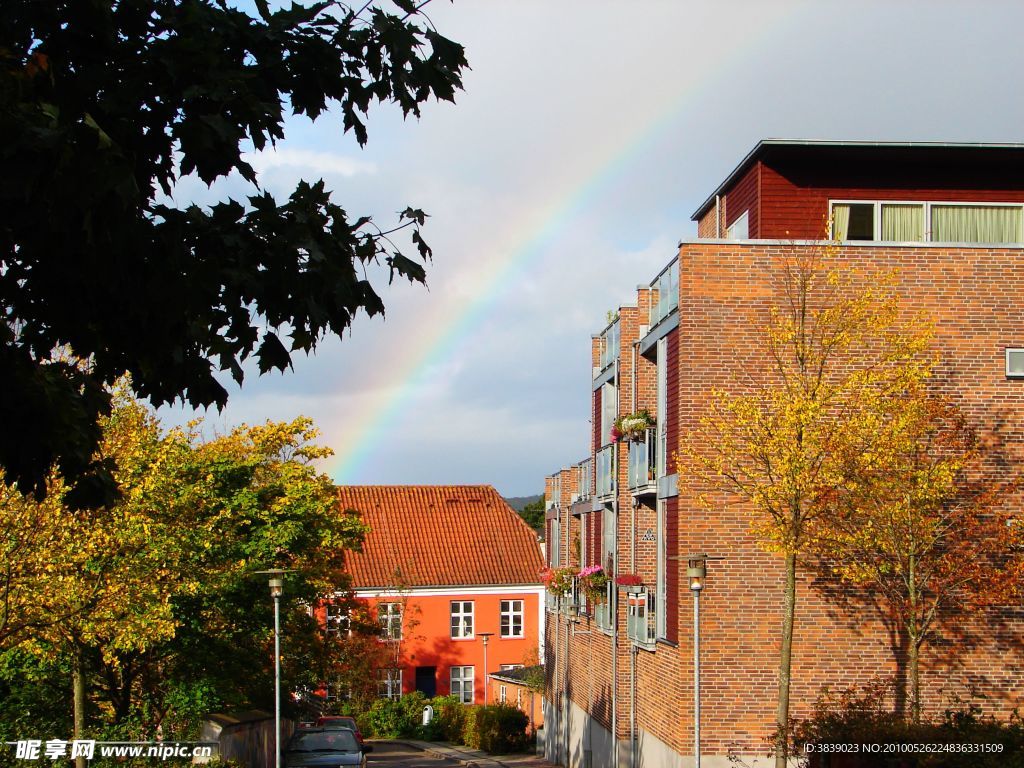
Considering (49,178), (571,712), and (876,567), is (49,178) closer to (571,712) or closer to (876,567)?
(876,567)

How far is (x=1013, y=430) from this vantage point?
890 inches

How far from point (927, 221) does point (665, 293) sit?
5.53 meters

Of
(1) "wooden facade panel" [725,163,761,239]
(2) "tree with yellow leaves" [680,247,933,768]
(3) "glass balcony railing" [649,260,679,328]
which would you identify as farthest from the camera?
(1) "wooden facade panel" [725,163,761,239]

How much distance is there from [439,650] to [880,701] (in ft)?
149

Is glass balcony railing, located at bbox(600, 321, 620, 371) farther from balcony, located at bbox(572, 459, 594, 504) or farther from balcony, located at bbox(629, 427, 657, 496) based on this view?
balcony, located at bbox(629, 427, 657, 496)

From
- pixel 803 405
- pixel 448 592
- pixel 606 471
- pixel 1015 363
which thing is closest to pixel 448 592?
pixel 448 592

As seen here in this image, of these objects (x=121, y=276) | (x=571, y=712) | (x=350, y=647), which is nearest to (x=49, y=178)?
(x=121, y=276)

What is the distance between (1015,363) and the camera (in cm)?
2289

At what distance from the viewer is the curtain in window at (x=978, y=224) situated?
82.2 ft

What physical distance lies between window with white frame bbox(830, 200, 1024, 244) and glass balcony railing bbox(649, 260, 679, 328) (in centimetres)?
353

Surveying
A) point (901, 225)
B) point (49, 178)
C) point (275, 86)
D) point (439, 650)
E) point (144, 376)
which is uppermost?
point (901, 225)

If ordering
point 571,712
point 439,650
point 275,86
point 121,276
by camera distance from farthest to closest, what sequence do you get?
1. point 439,650
2. point 571,712
3. point 275,86
4. point 121,276

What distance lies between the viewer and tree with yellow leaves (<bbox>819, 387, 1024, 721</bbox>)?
64.2ft

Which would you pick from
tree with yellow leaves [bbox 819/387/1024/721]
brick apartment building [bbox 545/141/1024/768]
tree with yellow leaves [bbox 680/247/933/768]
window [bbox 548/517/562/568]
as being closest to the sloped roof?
window [bbox 548/517/562/568]
